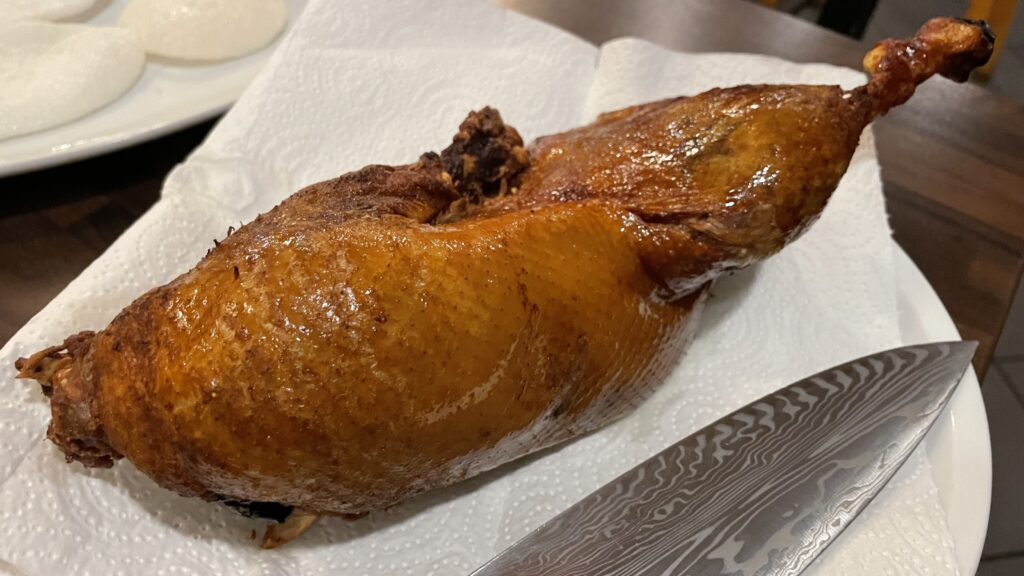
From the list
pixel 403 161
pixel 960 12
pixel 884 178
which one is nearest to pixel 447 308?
pixel 403 161

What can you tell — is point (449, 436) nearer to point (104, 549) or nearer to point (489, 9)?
point (104, 549)

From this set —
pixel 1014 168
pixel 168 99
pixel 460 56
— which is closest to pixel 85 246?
pixel 168 99

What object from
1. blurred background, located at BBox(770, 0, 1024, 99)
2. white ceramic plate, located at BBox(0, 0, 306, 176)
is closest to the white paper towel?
white ceramic plate, located at BBox(0, 0, 306, 176)

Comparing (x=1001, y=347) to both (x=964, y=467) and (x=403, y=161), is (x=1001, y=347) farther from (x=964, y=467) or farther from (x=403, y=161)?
(x=403, y=161)

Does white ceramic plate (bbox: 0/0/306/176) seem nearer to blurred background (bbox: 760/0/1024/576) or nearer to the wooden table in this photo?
the wooden table

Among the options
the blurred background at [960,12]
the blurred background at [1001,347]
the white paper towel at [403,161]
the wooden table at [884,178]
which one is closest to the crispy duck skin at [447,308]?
the white paper towel at [403,161]

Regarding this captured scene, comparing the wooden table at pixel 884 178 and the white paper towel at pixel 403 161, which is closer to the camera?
the white paper towel at pixel 403 161

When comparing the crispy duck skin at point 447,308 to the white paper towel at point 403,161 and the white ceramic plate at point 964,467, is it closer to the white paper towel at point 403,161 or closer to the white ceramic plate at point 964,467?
the white paper towel at point 403,161
